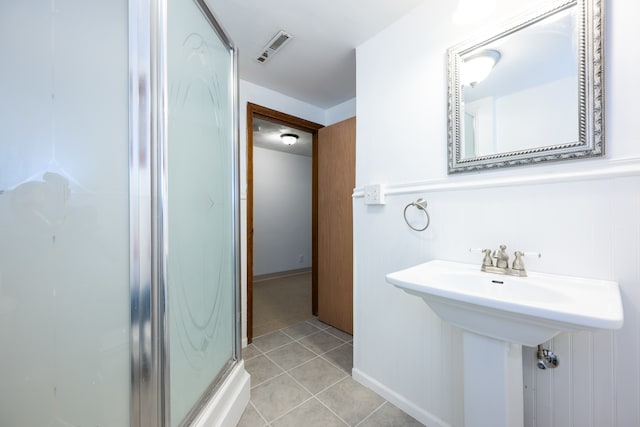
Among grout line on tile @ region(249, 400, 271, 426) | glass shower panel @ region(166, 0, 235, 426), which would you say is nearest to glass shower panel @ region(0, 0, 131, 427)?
glass shower panel @ region(166, 0, 235, 426)

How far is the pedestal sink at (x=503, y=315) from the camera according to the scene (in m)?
0.63

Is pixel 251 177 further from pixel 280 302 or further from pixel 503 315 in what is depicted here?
pixel 503 315

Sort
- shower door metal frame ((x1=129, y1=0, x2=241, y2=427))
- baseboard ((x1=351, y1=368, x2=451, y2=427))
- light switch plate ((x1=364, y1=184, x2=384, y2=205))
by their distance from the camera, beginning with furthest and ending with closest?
light switch plate ((x1=364, y1=184, x2=384, y2=205)) < baseboard ((x1=351, y1=368, x2=451, y2=427)) < shower door metal frame ((x1=129, y1=0, x2=241, y2=427))

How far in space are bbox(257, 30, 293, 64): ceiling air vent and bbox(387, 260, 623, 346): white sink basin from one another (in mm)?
1620

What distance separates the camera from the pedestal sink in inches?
24.6

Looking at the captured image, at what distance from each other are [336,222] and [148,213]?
166 centimetres

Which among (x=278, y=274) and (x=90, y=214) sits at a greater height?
(x=90, y=214)

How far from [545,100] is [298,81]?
68.8 inches

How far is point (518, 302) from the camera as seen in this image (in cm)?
64

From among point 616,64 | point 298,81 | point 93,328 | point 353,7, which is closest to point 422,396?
point 93,328

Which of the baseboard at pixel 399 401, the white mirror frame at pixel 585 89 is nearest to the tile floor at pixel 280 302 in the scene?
the baseboard at pixel 399 401

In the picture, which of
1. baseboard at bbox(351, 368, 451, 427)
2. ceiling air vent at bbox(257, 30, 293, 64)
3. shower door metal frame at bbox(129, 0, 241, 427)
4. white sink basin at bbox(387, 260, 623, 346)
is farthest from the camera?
ceiling air vent at bbox(257, 30, 293, 64)

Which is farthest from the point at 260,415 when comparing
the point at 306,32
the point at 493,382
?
the point at 306,32

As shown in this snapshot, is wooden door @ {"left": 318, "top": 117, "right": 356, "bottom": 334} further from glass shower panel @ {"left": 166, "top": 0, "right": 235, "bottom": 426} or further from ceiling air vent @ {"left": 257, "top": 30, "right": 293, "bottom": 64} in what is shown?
glass shower panel @ {"left": 166, "top": 0, "right": 235, "bottom": 426}
